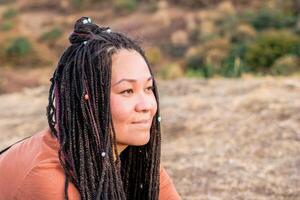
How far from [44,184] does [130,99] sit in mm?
407

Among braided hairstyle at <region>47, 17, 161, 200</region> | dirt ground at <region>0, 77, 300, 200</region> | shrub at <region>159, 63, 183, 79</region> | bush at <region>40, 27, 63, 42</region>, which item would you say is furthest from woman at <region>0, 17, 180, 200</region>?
bush at <region>40, 27, 63, 42</region>

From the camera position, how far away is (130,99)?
2336mm

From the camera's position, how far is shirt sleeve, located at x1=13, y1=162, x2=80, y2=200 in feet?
7.27

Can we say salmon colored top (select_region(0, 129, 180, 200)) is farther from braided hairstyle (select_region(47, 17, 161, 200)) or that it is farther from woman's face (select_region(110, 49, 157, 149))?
woman's face (select_region(110, 49, 157, 149))

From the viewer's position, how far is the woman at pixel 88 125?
7.42ft

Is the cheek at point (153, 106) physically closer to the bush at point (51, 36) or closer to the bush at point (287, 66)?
the bush at point (287, 66)

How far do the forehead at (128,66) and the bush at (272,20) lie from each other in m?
17.0

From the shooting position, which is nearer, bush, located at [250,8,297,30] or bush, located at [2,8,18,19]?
bush, located at [250,8,297,30]

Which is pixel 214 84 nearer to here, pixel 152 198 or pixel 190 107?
pixel 190 107

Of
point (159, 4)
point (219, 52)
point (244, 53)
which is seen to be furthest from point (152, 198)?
point (159, 4)

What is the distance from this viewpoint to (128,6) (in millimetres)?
26719

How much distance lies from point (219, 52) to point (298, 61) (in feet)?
14.4

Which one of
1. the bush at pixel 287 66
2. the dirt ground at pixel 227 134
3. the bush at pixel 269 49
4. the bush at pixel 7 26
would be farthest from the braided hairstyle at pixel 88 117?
the bush at pixel 7 26

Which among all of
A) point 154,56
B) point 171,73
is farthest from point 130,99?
point 154,56
